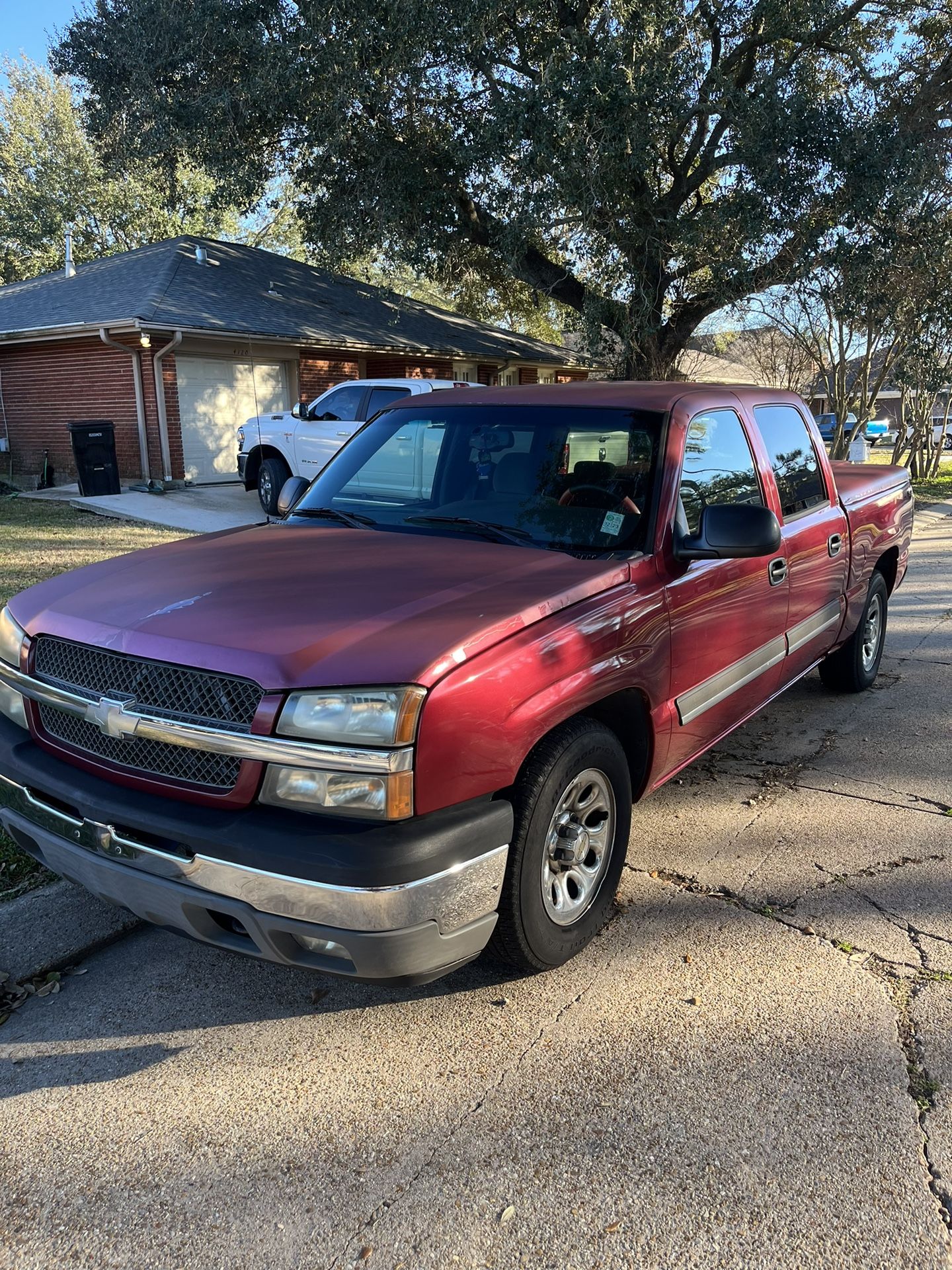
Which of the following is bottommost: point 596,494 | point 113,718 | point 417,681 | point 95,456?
point 95,456

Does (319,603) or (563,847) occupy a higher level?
(319,603)

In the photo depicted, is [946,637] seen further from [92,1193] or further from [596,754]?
[92,1193]

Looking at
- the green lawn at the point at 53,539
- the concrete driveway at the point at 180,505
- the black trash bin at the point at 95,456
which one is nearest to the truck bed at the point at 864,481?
the green lawn at the point at 53,539

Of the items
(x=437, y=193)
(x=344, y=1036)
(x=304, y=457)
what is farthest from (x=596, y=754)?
(x=437, y=193)

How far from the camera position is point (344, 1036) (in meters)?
2.90

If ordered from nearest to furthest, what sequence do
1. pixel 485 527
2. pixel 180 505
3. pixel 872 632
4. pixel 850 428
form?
pixel 485 527 → pixel 872 632 → pixel 180 505 → pixel 850 428

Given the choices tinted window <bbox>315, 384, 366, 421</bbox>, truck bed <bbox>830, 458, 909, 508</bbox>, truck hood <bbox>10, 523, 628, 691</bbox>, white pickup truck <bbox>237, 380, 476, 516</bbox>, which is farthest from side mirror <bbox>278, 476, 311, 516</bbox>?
tinted window <bbox>315, 384, 366, 421</bbox>

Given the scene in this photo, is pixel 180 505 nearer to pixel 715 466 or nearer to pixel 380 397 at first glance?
pixel 380 397

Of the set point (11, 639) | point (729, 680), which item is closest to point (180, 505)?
point (11, 639)

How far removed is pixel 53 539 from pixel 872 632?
9.31 metres

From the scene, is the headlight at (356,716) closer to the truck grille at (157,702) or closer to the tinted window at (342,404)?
the truck grille at (157,702)

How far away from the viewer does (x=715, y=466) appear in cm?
400

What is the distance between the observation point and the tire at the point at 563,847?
2.73 m

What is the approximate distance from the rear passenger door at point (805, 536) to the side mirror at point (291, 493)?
7.21 feet
